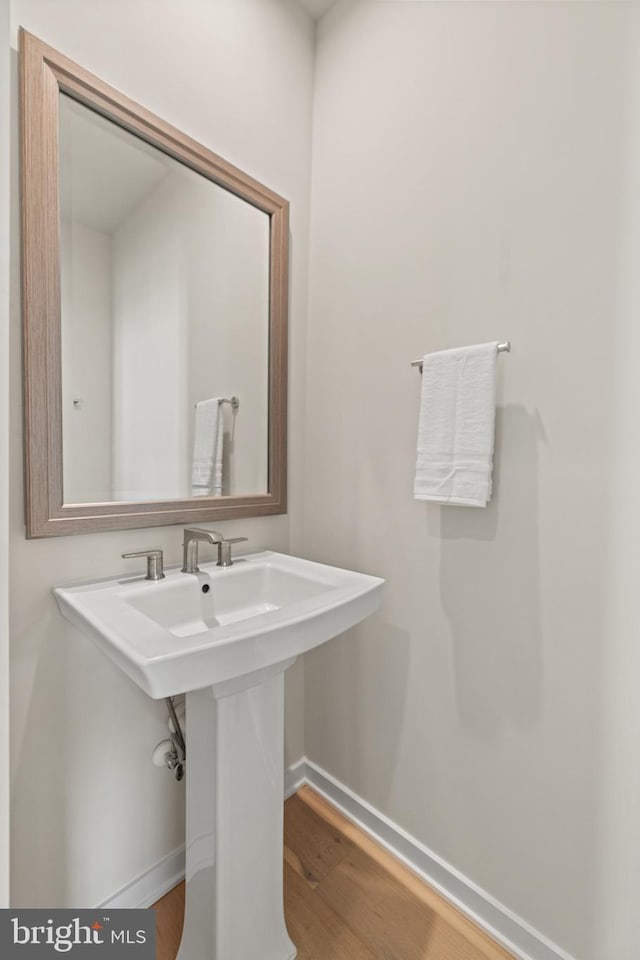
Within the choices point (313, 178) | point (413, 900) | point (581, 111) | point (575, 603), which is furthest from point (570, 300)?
point (413, 900)

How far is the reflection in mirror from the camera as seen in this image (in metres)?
1.02

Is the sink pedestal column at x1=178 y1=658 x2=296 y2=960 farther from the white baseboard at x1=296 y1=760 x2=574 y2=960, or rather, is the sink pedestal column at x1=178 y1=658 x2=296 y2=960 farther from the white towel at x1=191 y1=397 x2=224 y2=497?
the white towel at x1=191 y1=397 x2=224 y2=497

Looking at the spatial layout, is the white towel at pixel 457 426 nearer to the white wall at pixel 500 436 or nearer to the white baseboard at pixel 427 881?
the white wall at pixel 500 436

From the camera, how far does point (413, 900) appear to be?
118cm

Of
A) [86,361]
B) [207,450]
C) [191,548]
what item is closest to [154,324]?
[86,361]

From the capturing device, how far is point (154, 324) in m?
1.18

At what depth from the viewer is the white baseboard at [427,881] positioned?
3.42 ft

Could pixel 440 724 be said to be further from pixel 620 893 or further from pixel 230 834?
pixel 230 834

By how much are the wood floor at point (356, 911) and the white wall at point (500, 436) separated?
0.12 meters

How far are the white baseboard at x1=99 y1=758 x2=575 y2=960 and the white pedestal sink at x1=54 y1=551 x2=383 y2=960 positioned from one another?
197 mm

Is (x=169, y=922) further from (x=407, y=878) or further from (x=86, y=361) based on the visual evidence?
(x=86, y=361)

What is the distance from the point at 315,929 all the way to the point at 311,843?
250 mm

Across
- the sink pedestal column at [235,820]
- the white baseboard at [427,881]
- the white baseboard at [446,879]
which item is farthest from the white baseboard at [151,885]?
the white baseboard at [446,879]

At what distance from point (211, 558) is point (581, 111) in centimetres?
139
